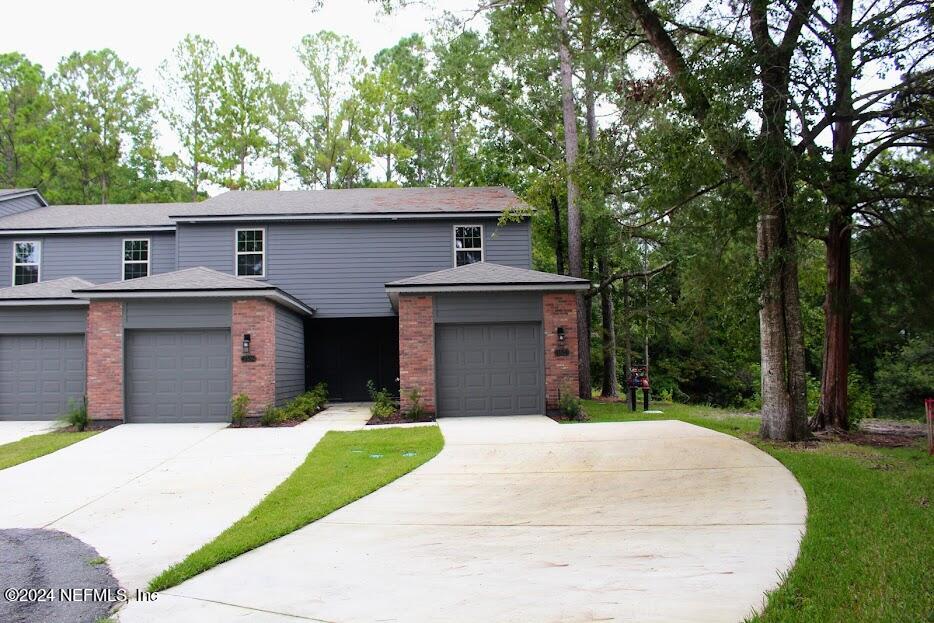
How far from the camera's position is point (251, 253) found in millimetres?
18500

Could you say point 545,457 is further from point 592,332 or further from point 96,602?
point 592,332

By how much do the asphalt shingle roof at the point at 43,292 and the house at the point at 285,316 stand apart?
0.05m

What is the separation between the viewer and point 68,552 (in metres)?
5.64

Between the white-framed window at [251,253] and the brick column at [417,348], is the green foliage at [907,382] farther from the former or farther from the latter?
the white-framed window at [251,253]

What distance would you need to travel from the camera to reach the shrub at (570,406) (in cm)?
1395

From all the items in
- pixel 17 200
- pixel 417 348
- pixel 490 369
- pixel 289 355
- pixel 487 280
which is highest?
pixel 17 200

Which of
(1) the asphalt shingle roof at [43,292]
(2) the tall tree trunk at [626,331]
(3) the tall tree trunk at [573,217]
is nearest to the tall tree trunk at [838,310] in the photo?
(3) the tall tree trunk at [573,217]

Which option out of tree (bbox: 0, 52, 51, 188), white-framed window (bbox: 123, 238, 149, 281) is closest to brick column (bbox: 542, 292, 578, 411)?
white-framed window (bbox: 123, 238, 149, 281)

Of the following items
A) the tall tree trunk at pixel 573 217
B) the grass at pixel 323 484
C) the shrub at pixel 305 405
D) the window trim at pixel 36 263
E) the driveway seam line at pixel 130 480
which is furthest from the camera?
the tall tree trunk at pixel 573 217

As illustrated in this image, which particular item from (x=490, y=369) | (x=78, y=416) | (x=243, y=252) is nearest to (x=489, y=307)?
(x=490, y=369)

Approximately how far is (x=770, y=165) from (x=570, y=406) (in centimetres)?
641

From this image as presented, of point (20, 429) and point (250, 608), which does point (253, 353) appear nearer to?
point (20, 429)

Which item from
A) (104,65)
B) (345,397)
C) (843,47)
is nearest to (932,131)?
(843,47)

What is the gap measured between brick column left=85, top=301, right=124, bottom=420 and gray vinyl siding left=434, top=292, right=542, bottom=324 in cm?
702
